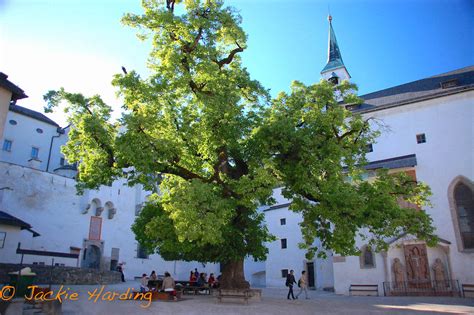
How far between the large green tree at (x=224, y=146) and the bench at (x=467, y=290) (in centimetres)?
879

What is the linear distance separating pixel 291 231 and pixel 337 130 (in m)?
21.1

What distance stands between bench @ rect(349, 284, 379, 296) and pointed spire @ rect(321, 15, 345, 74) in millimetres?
28804

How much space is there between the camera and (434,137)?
1016 inches

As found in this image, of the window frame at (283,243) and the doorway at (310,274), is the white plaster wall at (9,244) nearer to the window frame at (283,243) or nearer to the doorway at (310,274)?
the window frame at (283,243)

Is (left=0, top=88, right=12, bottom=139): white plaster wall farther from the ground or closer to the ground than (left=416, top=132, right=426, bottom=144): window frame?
closer to the ground

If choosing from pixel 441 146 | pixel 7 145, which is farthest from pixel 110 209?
pixel 441 146

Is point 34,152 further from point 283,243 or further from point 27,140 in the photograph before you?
point 283,243

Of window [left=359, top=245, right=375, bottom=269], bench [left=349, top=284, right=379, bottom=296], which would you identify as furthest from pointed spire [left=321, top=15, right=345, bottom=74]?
bench [left=349, top=284, right=379, bottom=296]

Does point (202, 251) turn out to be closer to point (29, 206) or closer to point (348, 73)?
point (29, 206)

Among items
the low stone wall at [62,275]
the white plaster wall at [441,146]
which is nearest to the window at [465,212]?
the white plaster wall at [441,146]

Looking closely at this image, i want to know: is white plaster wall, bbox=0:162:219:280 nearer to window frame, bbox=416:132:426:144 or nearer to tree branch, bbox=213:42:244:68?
tree branch, bbox=213:42:244:68

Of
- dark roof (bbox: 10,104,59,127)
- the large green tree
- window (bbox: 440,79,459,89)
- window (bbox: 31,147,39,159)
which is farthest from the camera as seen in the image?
window (bbox: 31,147,39,159)

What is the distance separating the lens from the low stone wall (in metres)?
20.2

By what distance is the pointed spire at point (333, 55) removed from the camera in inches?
1815
